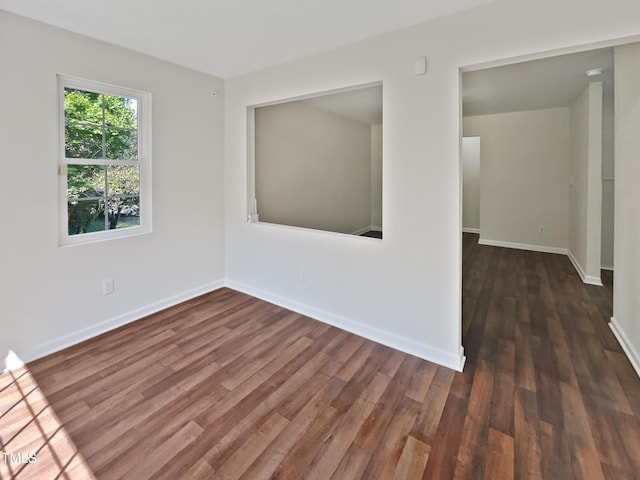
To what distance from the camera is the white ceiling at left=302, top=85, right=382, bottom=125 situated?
412 cm

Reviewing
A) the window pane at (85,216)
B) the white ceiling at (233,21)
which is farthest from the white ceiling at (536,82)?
the window pane at (85,216)

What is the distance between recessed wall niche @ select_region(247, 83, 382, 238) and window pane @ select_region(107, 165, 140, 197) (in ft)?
3.77

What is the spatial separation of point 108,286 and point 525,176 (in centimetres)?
671

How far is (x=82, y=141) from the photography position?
2.67m

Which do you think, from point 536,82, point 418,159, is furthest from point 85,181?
point 536,82

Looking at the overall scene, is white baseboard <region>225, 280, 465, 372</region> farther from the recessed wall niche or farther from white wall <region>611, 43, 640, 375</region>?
white wall <region>611, 43, 640, 375</region>

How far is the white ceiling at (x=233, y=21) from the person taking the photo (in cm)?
210

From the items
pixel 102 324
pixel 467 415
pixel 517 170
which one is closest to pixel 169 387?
pixel 102 324

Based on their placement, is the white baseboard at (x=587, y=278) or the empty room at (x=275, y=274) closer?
the empty room at (x=275, y=274)

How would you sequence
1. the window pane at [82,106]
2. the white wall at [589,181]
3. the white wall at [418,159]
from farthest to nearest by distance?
the white wall at [589,181]
the window pane at [82,106]
the white wall at [418,159]

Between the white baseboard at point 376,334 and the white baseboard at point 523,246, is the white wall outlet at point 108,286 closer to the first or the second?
the white baseboard at point 376,334

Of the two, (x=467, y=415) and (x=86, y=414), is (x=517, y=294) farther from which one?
(x=86, y=414)

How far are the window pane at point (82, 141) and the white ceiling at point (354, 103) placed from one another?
2.43 meters

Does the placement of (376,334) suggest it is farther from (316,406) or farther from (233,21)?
(233,21)
